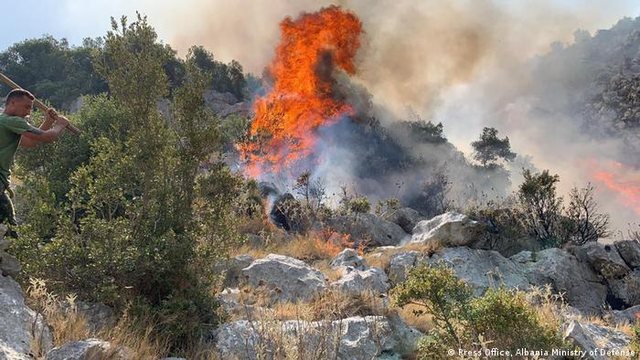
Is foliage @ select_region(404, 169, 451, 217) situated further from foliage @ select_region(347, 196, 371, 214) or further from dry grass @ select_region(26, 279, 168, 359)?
dry grass @ select_region(26, 279, 168, 359)

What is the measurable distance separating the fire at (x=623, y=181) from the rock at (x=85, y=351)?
52041 mm

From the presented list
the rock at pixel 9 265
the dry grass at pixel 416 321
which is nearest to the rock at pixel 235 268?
the dry grass at pixel 416 321

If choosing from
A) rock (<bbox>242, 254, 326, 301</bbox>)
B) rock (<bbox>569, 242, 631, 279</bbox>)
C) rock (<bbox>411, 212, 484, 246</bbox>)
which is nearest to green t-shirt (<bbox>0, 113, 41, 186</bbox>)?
rock (<bbox>242, 254, 326, 301</bbox>)

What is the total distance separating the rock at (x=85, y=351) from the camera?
4.31m

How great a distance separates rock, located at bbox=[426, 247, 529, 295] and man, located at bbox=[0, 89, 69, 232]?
1331 cm

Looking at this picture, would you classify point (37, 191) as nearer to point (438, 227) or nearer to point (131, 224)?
point (131, 224)

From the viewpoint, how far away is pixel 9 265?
586 cm

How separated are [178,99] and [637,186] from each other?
54.7m

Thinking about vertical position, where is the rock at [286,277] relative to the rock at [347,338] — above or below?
above

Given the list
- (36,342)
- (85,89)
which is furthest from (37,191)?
(85,89)

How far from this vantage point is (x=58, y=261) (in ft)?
20.6

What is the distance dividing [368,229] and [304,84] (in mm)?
25602

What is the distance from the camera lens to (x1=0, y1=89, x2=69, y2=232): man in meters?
6.30

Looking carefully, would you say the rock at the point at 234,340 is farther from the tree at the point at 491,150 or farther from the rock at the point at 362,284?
the tree at the point at 491,150
